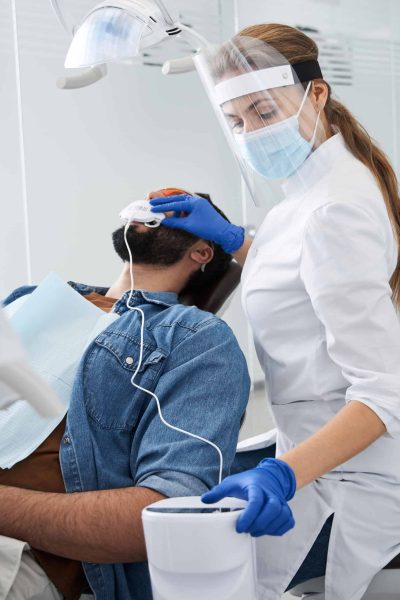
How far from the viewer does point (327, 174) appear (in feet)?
4.99

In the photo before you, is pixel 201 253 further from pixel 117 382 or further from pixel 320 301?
pixel 320 301

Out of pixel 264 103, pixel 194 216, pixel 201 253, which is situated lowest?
pixel 201 253

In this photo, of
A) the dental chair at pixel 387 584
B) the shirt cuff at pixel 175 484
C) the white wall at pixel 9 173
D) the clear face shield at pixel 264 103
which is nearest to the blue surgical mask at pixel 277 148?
the clear face shield at pixel 264 103

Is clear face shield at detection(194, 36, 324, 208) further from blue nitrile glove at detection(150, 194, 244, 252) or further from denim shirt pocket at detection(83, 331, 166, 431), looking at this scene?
denim shirt pocket at detection(83, 331, 166, 431)

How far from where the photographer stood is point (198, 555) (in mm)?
1070

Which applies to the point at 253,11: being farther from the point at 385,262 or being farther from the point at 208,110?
the point at 385,262

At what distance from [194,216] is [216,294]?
8.6 inches

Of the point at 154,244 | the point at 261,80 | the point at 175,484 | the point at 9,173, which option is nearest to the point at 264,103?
the point at 261,80

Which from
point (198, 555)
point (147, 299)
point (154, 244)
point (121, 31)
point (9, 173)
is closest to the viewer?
point (198, 555)

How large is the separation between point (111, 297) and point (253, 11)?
2.58m

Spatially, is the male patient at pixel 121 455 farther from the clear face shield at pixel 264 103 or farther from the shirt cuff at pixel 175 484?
the clear face shield at pixel 264 103

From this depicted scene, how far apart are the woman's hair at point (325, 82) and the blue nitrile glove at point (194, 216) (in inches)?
14.6

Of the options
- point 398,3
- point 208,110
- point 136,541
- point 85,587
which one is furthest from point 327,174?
point 398,3

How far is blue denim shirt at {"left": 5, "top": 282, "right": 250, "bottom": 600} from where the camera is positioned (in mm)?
1451
